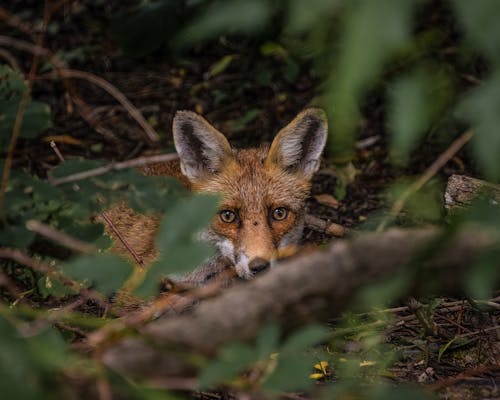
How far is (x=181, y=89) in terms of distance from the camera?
7.87 metres

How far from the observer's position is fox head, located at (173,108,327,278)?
4.28m

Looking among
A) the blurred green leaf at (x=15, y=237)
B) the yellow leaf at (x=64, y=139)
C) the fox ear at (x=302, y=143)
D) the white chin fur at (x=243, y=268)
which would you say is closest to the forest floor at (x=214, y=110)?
the yellow leaf at (x=64, y=139)

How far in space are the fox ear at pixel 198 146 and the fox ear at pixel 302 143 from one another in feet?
1.19

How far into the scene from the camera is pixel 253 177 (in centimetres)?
454

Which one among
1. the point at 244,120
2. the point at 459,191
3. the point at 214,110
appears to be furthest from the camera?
the point at 214,110

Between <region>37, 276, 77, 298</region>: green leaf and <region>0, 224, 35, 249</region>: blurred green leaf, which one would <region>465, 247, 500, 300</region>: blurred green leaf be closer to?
<region>0, 224, 35, 249</region>: blurred green leaf

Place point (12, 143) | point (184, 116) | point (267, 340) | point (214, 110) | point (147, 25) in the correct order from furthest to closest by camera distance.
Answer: point (214, 110) < point (147, 25) < point (184, 116) < point (12, 143) < point (267, 340)

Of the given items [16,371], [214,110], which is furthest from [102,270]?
[214,110]

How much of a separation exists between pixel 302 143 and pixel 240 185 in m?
0.57

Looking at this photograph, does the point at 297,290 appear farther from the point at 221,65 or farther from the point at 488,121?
the point at 221,65

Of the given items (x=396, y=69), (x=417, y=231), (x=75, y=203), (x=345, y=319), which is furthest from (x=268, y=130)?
(x=417, y=231)

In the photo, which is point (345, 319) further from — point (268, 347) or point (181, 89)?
point (181, 89)

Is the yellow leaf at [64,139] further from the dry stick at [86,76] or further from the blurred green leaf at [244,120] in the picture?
the dry stick at [86,76]

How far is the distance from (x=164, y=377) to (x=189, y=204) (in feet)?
1.56
